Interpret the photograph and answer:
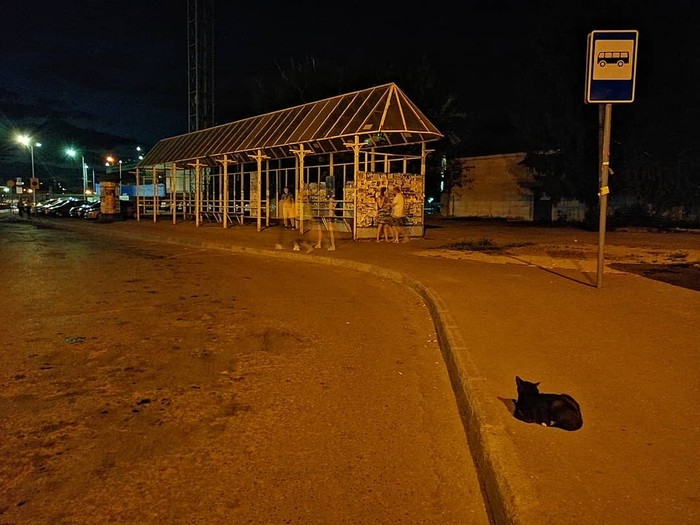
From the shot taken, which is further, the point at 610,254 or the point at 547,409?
the point at 610,254

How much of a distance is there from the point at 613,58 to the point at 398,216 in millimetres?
11418

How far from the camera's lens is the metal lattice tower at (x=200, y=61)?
45.3 meters

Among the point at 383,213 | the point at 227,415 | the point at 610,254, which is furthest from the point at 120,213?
the point at 227,415

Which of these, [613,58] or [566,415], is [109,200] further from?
[566,415]

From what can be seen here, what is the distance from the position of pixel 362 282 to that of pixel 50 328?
647 cm

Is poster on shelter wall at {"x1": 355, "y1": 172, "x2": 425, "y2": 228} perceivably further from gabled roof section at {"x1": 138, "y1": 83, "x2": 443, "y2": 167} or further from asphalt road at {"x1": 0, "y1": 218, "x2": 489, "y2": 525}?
asphalt road at {"x1": 0, "y1": 218, "x2": 489, "y2": 525}

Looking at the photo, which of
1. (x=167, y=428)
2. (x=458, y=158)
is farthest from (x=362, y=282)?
(x=458, y=158)

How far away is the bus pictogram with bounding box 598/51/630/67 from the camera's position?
9.35m

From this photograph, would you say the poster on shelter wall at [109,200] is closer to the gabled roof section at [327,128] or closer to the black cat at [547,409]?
the gabled roof section at [327,128]

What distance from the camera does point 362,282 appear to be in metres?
13.2

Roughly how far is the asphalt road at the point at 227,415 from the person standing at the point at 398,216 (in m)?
9.79

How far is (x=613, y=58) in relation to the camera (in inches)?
370

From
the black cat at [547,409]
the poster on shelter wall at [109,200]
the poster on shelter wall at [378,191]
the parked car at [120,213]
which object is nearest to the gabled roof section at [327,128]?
the poster on shelter wall at [378,191]

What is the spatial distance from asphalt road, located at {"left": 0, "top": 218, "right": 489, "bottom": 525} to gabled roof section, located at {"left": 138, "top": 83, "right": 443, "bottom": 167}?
11.6 meters
